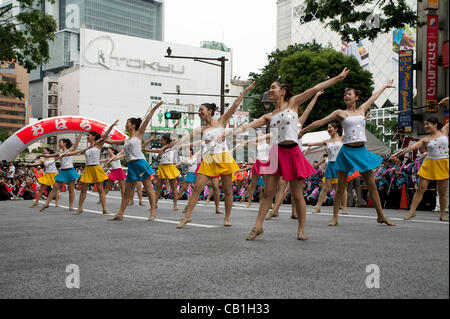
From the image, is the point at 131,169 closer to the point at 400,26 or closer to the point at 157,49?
the point at 400,26

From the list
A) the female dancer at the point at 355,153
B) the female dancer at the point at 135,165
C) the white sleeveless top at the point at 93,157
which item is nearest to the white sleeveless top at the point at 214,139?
the female dancer at the point at 135,165

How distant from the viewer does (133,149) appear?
994cm

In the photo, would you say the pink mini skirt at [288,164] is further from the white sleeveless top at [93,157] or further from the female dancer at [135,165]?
the white sleeveless top at [93,157]

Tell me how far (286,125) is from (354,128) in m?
2.06

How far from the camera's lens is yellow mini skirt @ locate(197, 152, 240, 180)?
8125 mm

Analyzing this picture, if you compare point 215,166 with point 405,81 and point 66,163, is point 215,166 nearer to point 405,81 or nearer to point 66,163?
point 66,163

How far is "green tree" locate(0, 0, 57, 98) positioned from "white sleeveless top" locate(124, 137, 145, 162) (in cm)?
957

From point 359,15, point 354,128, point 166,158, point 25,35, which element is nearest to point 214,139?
point 354,128

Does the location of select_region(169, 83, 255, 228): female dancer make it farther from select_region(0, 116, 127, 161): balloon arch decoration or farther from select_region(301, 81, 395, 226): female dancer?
select_region(0, 116, 127, 161): balloon arch decoration

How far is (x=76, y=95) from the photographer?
93188mm

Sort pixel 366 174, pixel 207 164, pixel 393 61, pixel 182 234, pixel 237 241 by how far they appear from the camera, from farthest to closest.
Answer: pixel 393 61
pixel 207 164
pixel 366 174
pixel 182 234
pixel 237 241
